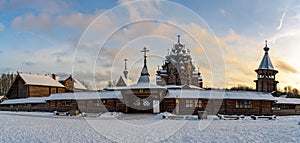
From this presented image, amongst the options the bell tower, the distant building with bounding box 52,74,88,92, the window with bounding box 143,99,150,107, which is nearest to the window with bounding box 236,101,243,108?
the window with bounding box 143,99,150,107

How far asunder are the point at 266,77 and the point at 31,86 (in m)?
39.2

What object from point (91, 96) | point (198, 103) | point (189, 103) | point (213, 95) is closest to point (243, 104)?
point (213, 95)

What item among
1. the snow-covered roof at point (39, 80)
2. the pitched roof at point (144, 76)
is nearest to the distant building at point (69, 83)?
the snow-covered roof at point (39, 80)

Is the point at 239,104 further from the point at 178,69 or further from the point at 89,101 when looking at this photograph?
the point at 89,101

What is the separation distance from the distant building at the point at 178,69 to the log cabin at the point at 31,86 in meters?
21.5

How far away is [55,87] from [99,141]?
46434 mm

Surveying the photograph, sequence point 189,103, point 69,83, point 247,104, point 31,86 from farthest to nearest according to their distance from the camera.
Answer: point 69,83 < point 31,86 < point 247,104 < point 189,103

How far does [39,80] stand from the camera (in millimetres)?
54406

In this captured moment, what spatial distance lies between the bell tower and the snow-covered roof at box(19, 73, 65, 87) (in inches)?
1411

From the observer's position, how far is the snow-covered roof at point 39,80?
52438mm

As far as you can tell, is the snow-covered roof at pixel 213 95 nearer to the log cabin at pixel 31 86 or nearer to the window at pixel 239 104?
the window at pixel 239 104

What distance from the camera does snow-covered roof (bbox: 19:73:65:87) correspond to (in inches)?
2064

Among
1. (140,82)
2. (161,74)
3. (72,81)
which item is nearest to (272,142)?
(140,82)

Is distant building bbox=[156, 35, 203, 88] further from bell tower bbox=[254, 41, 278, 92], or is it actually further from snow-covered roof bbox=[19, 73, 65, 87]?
snow-covered roof bbox=[19, 73, 65, 87]
